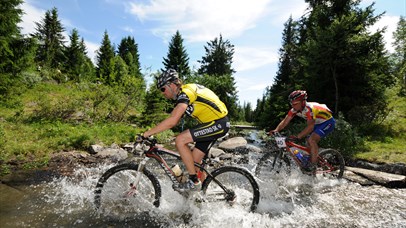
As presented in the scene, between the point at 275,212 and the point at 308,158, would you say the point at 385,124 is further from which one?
the point at 275,212

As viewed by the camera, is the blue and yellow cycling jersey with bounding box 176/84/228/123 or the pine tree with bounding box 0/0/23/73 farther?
the pine tree with bounding box 0/0/23/73

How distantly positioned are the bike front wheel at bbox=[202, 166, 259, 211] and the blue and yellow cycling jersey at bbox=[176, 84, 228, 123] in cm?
118

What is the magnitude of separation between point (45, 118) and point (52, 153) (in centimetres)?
621

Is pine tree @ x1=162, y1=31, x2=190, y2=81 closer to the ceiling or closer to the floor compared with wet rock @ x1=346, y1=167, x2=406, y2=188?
closer to the ceiling

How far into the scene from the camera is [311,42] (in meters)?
17.8

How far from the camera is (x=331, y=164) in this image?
28.9 feet

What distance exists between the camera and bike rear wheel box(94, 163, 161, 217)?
16.9 feet

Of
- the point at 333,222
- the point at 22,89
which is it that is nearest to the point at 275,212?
the point at 333,222

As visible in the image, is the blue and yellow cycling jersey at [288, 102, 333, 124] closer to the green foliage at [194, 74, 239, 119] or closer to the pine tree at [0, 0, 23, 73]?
the pine tree at [0, 0, 23, 73]

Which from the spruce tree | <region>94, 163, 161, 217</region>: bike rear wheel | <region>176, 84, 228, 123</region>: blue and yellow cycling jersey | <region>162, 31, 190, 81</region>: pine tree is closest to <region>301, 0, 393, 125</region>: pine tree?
<region>176, 84, 228, 123</region>: blue and yellow cycling jersey

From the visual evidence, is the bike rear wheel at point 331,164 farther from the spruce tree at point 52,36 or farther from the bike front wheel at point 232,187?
the spruce tree at point 52,36

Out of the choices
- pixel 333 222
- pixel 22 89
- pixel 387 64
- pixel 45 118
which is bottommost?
pixel 333 222

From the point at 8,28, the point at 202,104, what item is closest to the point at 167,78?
the point at 202,104

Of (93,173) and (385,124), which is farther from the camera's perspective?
(385,124)
